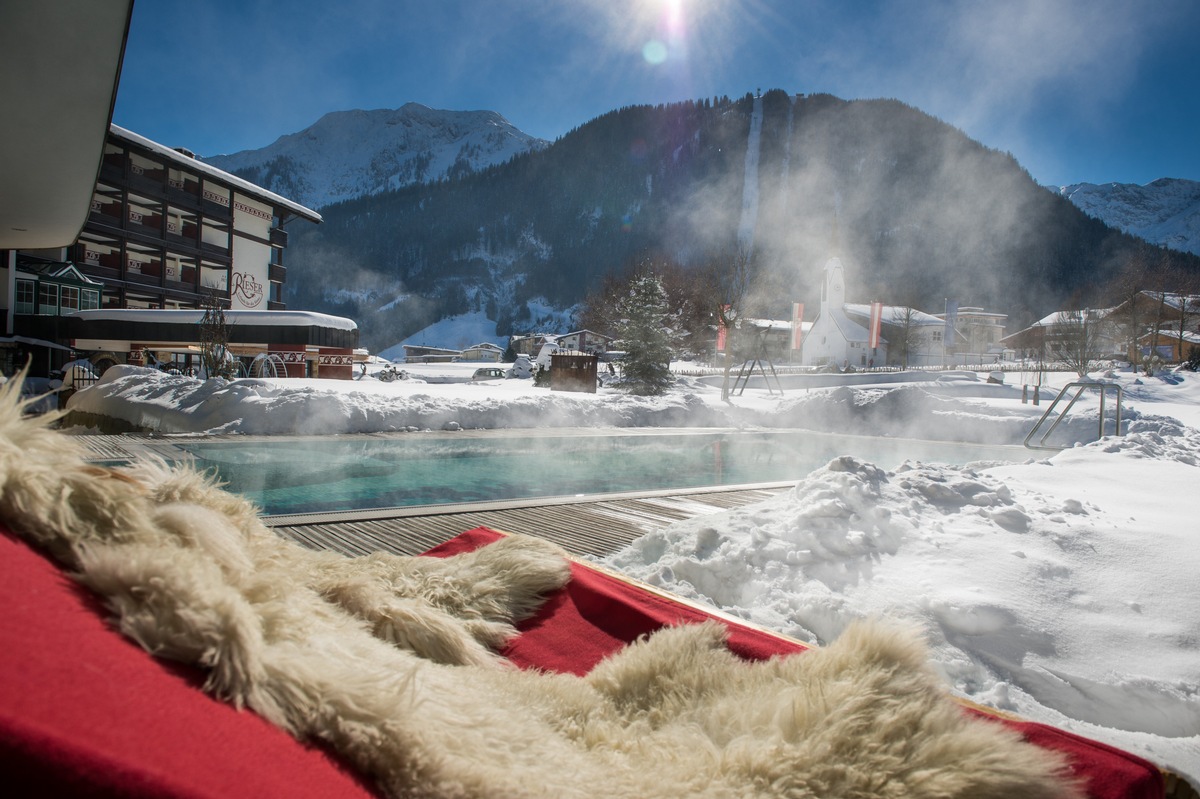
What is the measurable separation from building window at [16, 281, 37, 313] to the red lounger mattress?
94.5ft

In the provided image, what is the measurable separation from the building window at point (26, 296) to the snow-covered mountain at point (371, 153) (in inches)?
5633

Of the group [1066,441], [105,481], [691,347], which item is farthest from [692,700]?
[691,347]

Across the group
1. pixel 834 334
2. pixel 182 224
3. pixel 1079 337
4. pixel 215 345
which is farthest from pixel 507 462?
pixel 834 334

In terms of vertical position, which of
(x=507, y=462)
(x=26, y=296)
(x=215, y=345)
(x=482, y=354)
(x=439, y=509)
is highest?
(x=26, y=296)

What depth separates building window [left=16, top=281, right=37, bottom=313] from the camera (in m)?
21.3

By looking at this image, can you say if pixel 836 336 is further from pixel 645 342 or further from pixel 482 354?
pixel 482 354

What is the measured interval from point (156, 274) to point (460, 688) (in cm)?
3338

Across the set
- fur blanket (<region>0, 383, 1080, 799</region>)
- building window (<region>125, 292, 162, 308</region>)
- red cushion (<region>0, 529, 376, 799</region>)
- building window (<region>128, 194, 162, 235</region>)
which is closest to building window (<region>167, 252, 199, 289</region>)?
building window (<region>125, 292, 162, 308</region>)

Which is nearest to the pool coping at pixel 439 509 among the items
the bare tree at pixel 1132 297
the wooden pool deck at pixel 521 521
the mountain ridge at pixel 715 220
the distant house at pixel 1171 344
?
the wooden pool deck at pixel 521 521

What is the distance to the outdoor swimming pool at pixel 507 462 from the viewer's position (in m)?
7.01

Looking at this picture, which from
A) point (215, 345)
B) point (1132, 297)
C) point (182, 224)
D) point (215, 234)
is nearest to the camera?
point (215, 345)

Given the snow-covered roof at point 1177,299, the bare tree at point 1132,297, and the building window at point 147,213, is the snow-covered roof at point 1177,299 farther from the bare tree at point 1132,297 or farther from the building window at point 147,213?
the building window at point 147,213

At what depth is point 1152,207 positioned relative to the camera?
169 meters

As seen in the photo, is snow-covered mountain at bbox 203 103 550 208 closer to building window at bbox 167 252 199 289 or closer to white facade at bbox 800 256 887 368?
white facade at bbox 800 256 887 368
